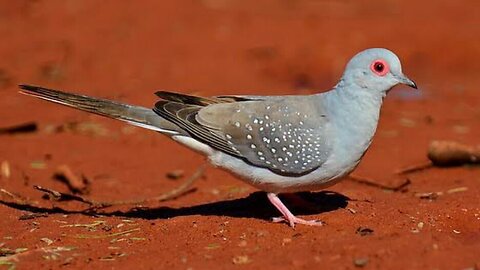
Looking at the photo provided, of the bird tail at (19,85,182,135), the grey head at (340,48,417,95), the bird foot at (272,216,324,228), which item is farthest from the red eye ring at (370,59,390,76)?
the bird tail at (19,85,182,135)

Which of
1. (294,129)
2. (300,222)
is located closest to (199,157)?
(294,129)

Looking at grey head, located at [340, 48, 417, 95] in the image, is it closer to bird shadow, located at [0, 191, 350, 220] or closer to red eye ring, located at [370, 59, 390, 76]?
red eye ring, located at [370, 59, 390, 76]

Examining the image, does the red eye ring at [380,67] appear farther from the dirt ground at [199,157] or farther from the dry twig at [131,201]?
the dry twig at [131,201]

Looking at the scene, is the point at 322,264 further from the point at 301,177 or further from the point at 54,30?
the point at 54,30

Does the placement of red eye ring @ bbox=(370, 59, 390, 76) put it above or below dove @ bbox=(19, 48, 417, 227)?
above

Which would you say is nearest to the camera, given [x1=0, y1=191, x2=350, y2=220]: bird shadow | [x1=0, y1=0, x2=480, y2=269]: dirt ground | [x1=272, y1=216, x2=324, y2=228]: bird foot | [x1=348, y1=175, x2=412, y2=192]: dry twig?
[x1=0, y1=0, x2=480, y2=269]: dirt ground

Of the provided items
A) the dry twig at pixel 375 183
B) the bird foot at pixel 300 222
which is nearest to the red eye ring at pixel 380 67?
the bird foot at pixel 300 222

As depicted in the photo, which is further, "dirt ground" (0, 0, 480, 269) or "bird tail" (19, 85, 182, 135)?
"bird tail" (19, 85, 182, 135)
